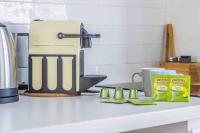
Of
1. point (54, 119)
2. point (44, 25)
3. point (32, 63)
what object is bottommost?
point (54, 119)

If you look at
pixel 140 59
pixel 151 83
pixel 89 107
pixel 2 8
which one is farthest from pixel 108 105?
pixel 140 59

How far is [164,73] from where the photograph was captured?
141 cm

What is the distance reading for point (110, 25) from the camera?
6.16ft

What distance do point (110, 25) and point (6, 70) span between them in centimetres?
75

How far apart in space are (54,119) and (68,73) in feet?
1.48

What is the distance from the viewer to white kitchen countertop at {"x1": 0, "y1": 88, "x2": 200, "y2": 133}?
0.95 m

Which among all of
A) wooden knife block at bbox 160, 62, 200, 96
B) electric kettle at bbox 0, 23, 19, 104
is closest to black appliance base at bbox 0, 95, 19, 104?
electric kettle at bbox 0, 23, 19, 104

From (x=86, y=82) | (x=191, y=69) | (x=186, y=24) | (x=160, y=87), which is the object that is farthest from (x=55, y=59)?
(x=186, y=24)

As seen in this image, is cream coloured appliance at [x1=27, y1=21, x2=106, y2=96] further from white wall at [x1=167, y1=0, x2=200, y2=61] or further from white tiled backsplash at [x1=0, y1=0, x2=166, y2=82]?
white wall at [x1=167, y1=0, x2=200, y2=61]

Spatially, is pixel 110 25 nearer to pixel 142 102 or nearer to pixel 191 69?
pixel 191 69

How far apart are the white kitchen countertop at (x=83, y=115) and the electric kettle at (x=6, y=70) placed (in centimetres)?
3

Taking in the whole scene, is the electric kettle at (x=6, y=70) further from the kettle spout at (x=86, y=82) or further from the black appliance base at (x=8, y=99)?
the kettle spout at (x=86, y=82)

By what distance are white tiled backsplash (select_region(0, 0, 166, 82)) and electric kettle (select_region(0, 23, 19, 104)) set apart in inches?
12.6

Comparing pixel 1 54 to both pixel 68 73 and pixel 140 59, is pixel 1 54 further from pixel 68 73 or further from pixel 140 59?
pixel 140 59
